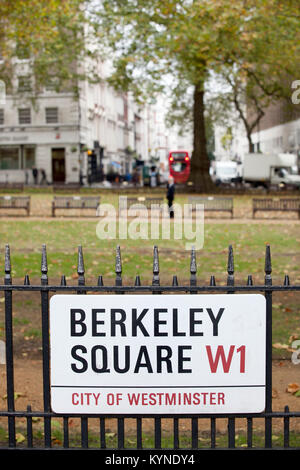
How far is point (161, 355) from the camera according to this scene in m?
4.80

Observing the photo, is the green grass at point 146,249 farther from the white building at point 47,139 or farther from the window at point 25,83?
the white building at point 47,139

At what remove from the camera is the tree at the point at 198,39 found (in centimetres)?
1988

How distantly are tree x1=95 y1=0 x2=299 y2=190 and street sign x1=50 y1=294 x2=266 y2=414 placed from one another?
46.7ft

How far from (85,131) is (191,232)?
47845 mm

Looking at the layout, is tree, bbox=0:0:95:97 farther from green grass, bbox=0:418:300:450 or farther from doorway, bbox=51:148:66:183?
green grass, bbox=0:418:300:450

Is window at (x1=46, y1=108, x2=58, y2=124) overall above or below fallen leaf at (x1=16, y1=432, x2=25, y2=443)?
above

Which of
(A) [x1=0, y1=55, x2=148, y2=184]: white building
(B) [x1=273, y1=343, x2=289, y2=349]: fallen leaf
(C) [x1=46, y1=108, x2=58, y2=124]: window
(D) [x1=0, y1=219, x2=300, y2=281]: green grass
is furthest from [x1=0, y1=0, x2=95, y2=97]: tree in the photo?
(B) [x1=273, y1=343, x2=289, y2=349]: fallen leaf


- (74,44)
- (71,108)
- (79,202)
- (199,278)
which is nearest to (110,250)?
(199,278)

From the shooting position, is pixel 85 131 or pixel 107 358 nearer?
pixel 107 358

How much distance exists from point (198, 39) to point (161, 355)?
17.8 metres

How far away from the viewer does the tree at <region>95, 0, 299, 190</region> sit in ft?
65.2

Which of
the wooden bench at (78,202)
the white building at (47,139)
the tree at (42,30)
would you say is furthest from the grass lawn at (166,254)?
the white building at (47,139)
